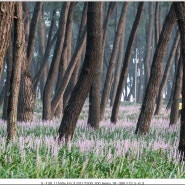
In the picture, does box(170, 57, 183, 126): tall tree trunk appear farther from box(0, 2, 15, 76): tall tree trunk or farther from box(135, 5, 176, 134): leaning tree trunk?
box(0, 2, 15, 76): tall tree trunk

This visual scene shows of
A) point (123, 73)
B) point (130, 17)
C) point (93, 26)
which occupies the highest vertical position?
point (130, 17)

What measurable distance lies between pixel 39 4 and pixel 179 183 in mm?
11696

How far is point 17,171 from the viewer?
5.77 meters

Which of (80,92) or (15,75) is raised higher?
(15,75)

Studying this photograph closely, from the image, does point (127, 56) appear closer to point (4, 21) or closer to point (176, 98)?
point (176, 98)

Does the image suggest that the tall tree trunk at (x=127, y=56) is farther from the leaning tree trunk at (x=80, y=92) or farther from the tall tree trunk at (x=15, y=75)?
the tall tree trunk at (x=15, y=75)

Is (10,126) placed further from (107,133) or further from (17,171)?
(107,133)

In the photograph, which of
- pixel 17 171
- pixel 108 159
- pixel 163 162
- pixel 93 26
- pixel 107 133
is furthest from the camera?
pixel 107 133

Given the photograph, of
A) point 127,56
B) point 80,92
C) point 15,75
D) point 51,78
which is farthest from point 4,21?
point 51,78

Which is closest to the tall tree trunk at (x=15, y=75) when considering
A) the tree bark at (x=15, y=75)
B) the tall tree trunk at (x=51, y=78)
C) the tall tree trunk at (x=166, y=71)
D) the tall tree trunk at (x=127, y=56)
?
the tree bark at (x=15, y=75)

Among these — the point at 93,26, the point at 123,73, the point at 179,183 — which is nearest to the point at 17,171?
the point at 179,183

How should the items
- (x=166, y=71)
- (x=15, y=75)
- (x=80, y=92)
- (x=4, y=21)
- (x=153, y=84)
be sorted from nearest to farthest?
1. (x=4, y=21)
2. (x=15, y=75)
3. (x=80, y=92)
4. (x=153, y=84)
5. (x=166, y=71)

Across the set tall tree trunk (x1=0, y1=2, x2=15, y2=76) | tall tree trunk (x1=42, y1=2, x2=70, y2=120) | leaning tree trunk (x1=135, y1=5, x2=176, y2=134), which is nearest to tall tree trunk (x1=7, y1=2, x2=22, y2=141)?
tall tree trunk (x1=0, y1=2, x2=15, y2=76)

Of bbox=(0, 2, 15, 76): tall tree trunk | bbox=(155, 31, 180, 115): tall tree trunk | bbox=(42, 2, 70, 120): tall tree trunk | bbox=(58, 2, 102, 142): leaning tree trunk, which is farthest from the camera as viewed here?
bbox=(155, 31, 180, 115): tall tree trunk
